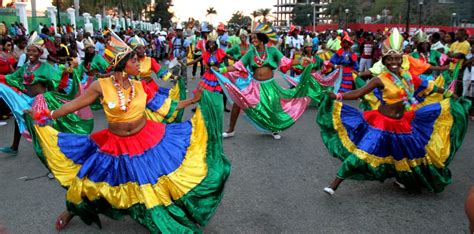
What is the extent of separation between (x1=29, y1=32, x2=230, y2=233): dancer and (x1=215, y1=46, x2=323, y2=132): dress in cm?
344

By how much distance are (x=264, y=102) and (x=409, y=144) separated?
2953mm

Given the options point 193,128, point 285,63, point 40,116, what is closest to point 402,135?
point 193,128

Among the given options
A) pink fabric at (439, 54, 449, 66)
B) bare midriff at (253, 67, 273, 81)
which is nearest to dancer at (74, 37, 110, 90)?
bare midriff at (253, 67, 273, 81)

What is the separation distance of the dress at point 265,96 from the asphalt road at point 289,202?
0.83 metres

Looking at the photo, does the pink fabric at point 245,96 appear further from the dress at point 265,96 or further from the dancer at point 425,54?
the dancer at point 425,54

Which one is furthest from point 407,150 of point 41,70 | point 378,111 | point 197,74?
point 197,74

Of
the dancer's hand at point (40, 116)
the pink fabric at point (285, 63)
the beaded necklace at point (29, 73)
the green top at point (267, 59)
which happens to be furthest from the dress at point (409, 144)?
the beaded necklace at point (29, 73)

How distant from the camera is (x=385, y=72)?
4.96 metres

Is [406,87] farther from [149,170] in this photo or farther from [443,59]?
[443,59]

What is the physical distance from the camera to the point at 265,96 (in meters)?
7.49

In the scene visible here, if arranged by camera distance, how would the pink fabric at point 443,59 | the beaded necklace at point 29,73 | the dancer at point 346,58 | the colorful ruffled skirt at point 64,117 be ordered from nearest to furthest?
the colorful ruffled skirt at point 64,117
the beaded necklace at point 29,73
the pink fabric at point 443,59
the dancer at point 346,58

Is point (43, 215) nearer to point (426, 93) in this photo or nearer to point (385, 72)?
point (385, 72)

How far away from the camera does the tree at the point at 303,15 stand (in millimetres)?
110688

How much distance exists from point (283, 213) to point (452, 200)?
6.23 ft
